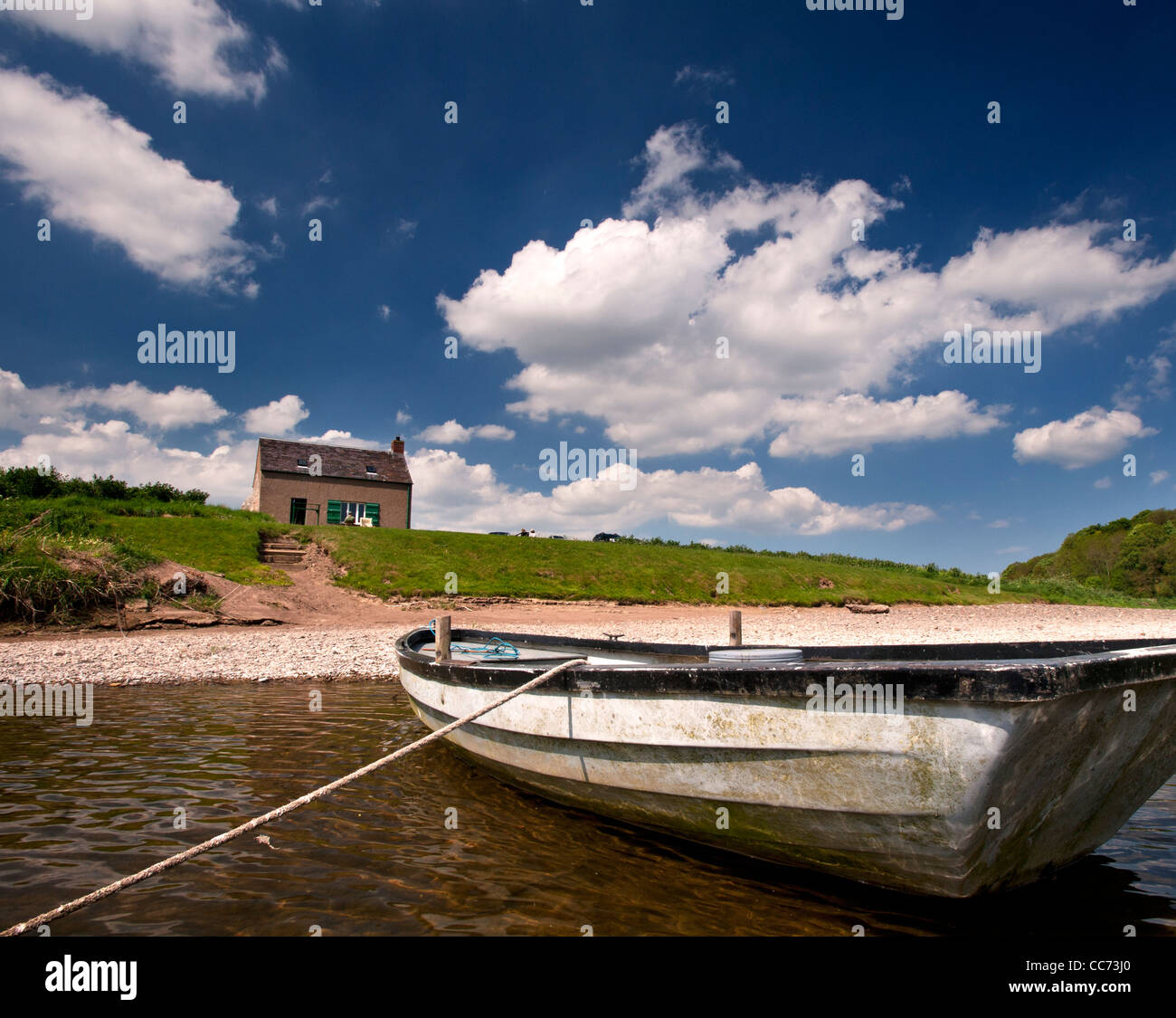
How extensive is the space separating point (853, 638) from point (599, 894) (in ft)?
54.3

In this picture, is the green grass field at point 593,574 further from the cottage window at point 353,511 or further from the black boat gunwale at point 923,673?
the black boat gunwale at point 923,673

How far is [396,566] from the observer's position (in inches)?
999

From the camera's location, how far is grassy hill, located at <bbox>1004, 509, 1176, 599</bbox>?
5956 cm

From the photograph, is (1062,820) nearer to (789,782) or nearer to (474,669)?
(789,782)

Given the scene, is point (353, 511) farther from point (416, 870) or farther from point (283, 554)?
point (416, 870)

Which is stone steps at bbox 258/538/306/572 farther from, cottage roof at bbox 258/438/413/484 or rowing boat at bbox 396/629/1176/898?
rowing boat at bbox 396/629/1176/898

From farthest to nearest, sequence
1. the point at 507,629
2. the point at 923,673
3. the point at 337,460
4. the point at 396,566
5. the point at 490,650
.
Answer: the point at 337,460, the point at 396,566, the point at 507,629, the point at 490,650, the point at 923,673

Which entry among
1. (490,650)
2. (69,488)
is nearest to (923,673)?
(490,650)

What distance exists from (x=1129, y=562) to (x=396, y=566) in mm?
77639

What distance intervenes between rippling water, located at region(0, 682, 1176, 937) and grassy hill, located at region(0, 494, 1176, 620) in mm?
12047

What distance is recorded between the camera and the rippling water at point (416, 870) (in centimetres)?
386

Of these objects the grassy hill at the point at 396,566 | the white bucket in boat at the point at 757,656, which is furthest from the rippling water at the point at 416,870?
the grassy hill at the point at 396,566

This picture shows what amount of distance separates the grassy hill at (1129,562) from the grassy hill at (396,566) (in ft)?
80.9
